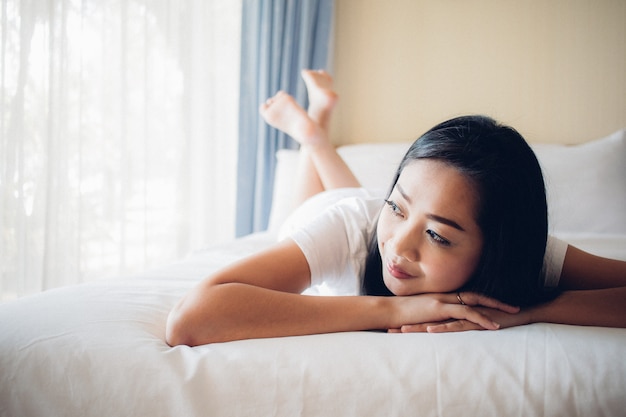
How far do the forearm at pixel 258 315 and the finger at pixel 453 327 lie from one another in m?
0.08

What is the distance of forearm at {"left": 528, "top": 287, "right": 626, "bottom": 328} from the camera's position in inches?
30.9

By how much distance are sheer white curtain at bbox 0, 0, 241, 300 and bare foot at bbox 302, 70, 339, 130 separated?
64cm

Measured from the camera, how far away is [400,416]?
0.60 metres

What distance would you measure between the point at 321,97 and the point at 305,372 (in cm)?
148

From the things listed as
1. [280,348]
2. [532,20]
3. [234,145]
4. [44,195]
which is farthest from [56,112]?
[532,20]

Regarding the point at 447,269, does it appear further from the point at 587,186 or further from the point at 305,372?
the point at 587,186

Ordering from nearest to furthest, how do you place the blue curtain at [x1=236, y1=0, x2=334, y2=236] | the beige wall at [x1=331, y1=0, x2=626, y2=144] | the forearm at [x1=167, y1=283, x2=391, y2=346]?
the forearm at [x1=167, y1=283, x2=391, y2=346] → the beige wall at [x1=331, y1=0, x2=626, y2=144] → the blue curtain at [x1=236, y1=0, x2=334, y2=236]

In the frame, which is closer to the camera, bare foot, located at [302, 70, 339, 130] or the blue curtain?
bare foot, located at [302, 70, 339, 130]

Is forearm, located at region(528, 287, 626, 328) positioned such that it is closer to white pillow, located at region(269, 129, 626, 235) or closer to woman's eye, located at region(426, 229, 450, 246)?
woman's eye, located at region(426, 229, 450, 246)

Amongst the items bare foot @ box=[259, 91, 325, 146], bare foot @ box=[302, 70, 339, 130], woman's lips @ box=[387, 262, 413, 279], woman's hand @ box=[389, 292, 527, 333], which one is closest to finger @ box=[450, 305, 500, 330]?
woman's hand @ box=[389, 292, 527, 333]

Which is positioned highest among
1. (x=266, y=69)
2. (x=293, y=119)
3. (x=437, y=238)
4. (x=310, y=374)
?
(x=266, y=69)

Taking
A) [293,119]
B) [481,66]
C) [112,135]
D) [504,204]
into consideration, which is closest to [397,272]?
[504,204]

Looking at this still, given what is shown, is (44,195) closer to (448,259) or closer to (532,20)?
(448,259)

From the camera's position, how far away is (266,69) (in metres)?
2.62
